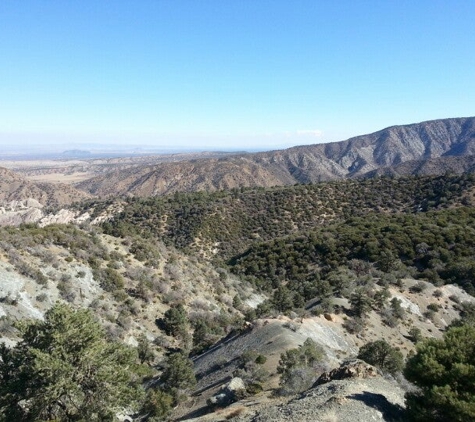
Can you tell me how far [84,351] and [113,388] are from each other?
4.97ft

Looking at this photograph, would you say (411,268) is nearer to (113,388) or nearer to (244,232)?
(244,232)

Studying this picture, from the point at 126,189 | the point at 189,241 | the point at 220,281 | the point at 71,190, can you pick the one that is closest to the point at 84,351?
the point at 220,281

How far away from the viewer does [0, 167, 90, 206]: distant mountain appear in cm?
13488

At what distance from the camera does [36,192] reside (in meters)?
139

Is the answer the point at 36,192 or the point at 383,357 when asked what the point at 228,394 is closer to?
the point at 383,357

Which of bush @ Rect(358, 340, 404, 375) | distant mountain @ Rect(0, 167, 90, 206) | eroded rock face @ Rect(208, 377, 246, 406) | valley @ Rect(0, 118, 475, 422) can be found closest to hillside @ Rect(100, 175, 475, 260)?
valley @ Rect(0, 118, 475, 422)

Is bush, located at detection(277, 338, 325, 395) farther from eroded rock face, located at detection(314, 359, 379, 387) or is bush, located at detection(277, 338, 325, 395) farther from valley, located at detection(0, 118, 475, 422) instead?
eroded rock face, located at detection(314, 359, 379, 387)

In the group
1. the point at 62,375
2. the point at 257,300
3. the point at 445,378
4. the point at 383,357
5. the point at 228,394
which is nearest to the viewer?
the point at 445,378

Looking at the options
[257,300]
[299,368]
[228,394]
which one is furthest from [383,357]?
[257,300]

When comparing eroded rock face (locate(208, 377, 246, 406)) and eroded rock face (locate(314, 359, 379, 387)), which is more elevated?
eroded rock face (locate(314, 359, 379, 387))

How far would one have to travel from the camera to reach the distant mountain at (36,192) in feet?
443

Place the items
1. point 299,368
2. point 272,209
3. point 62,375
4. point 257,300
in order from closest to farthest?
point 62,375, point 299,368, point 257,300, point 272,209

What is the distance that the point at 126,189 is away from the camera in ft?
597

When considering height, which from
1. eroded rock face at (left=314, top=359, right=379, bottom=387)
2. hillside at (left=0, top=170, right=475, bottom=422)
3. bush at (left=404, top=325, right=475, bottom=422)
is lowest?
hillside at (left=0, top=170, right=475, bottom=422)
